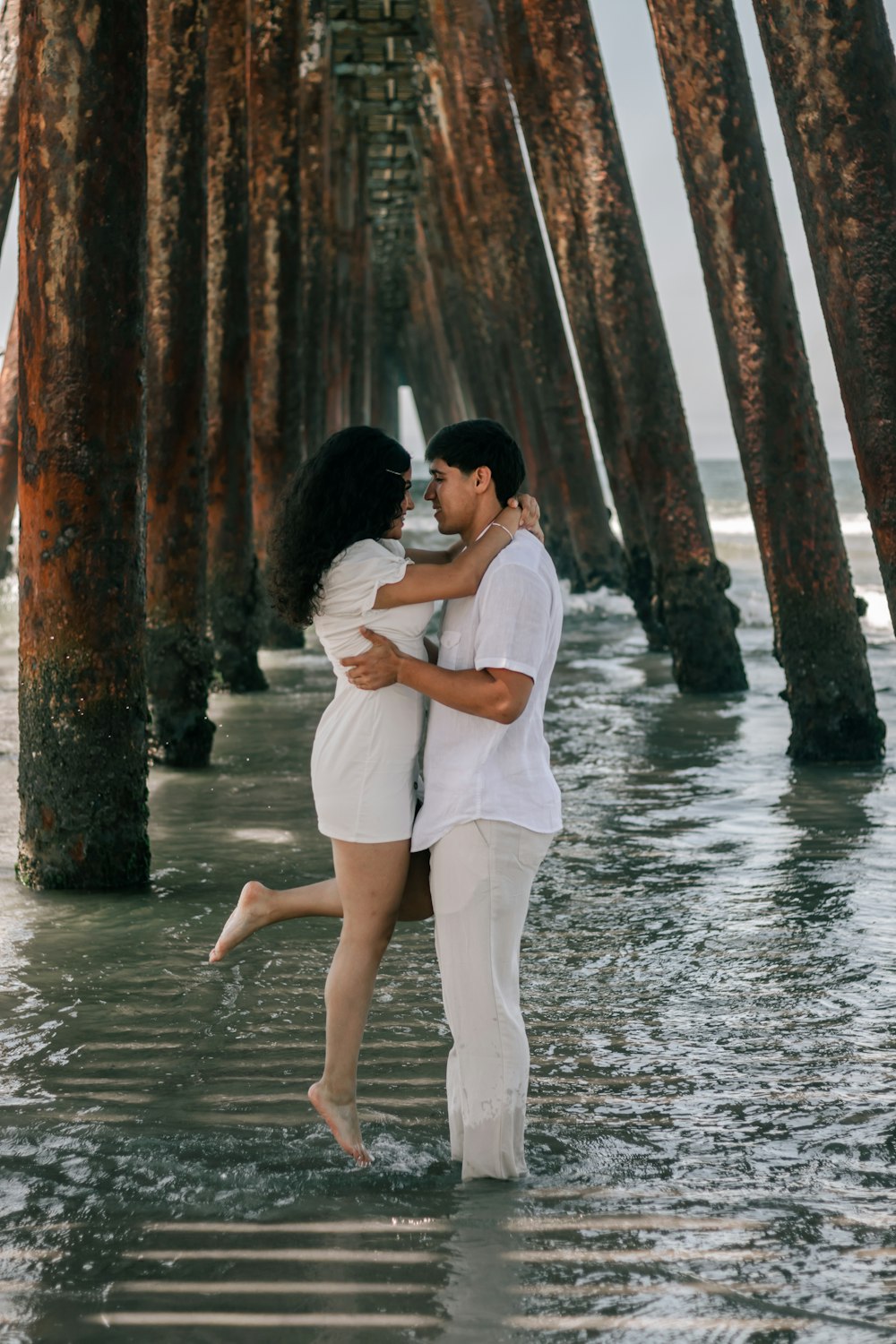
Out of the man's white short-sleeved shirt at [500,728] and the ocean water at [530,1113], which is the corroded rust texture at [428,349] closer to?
the ocean water at [530,1113]

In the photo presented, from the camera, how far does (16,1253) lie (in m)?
2.33

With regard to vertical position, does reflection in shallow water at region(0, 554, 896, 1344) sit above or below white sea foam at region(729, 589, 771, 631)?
above

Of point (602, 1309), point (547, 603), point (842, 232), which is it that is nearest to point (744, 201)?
point (842, 232)

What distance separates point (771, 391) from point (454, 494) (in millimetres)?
4210

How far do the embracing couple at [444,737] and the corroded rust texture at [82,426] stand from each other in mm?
1912

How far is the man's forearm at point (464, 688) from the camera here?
2.60 meters

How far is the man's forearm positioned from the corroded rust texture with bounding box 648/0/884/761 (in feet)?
13.9

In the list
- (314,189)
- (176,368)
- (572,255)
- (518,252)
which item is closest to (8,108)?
(176,368)

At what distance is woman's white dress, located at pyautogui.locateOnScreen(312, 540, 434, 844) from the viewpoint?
271 centimetres

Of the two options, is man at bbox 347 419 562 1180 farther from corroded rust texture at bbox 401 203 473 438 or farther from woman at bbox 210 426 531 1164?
corroded rust texture at bbox 401 203 473 438

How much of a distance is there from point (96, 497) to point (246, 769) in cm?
247

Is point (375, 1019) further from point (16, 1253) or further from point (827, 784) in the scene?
point (827, 784)

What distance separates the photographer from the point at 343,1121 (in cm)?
268

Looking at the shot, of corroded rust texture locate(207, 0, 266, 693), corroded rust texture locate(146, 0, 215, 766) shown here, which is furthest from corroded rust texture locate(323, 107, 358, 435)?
corroded rust texture locate(146, 0, 215, 766)
